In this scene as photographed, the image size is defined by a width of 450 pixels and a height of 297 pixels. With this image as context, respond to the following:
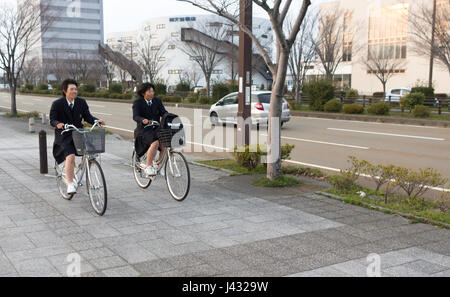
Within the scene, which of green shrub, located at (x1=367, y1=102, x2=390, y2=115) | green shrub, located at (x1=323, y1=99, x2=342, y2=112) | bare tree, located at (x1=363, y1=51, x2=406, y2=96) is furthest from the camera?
bare tree, located at (x1=363, y1=51, x2=406, y2=96)

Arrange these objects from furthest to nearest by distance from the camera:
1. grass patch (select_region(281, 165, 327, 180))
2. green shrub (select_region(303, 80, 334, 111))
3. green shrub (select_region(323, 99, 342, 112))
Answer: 1. green shrub (select_region(303, 80, 334, 111))
2. green shrub (select_region(323, 99, 342, 112))
3. grass patch (select_region(281, 165, 327, 180))

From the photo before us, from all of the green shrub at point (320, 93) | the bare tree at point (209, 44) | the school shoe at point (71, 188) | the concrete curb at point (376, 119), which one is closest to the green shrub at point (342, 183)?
the school shoe at point (71, 188)

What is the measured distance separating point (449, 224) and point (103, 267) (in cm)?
363

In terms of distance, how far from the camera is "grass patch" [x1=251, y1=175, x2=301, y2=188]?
272 inches

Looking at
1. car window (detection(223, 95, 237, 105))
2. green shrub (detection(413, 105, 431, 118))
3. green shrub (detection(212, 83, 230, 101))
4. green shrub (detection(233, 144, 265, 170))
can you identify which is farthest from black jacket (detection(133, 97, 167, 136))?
green shrub (detection(212, 83, 230, 101))

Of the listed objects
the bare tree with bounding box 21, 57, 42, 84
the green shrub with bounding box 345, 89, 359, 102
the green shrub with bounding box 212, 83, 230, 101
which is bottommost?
the green shrub with bounding box 345, 89, 359, 102

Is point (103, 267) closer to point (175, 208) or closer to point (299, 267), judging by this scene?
point (299, 267)

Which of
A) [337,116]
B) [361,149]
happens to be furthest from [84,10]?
[361,149]

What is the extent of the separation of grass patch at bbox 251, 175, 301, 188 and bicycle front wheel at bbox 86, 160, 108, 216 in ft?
8.59

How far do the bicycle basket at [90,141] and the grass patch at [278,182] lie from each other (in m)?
2.72

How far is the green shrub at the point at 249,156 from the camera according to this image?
313 inches

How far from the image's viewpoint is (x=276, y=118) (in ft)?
22.9

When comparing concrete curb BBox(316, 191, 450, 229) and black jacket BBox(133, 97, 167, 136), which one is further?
black jacket BBox(133, 97, 167, 136)

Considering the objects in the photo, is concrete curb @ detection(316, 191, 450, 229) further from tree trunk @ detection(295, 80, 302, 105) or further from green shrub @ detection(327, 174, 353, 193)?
tree trunk @ detection(295, 80, 302, 105)
